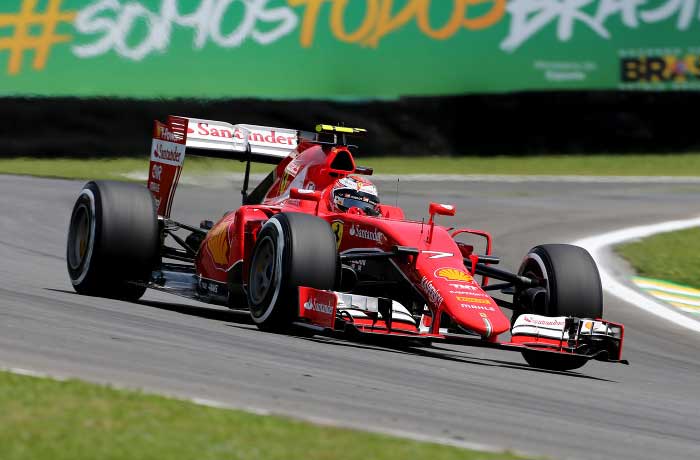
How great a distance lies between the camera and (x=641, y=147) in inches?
1090

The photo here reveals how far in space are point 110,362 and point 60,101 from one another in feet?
53.6

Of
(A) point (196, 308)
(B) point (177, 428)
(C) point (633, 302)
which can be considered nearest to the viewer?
(B) point (177, 428)

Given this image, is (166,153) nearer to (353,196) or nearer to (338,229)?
(353,196)

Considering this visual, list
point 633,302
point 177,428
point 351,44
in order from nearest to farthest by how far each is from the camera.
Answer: point 177,428
point 633,302
point 351,44

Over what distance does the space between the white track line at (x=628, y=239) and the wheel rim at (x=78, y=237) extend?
17.8ft

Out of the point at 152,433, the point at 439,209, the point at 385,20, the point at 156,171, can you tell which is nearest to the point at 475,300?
the point at 439,209

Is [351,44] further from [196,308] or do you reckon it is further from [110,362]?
[110,362]

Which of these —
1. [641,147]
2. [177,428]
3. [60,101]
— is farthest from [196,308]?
[641,147]

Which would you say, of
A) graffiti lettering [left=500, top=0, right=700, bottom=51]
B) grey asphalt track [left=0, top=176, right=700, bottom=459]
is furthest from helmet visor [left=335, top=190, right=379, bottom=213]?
graffiti lettering [left=500, top=0, right=700, bottom=51]

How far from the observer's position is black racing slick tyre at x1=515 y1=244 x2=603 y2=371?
30.6 feet

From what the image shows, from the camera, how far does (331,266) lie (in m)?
9.01

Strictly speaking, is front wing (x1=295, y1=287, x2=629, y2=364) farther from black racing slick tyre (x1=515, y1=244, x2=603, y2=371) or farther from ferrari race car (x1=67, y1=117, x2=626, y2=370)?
black racing slick tyre (x1=515, y1=244, x2=603, y2=371)

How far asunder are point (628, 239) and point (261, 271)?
9.52 m

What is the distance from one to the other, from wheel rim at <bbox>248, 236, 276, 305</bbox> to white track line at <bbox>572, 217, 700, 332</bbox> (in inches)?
179
